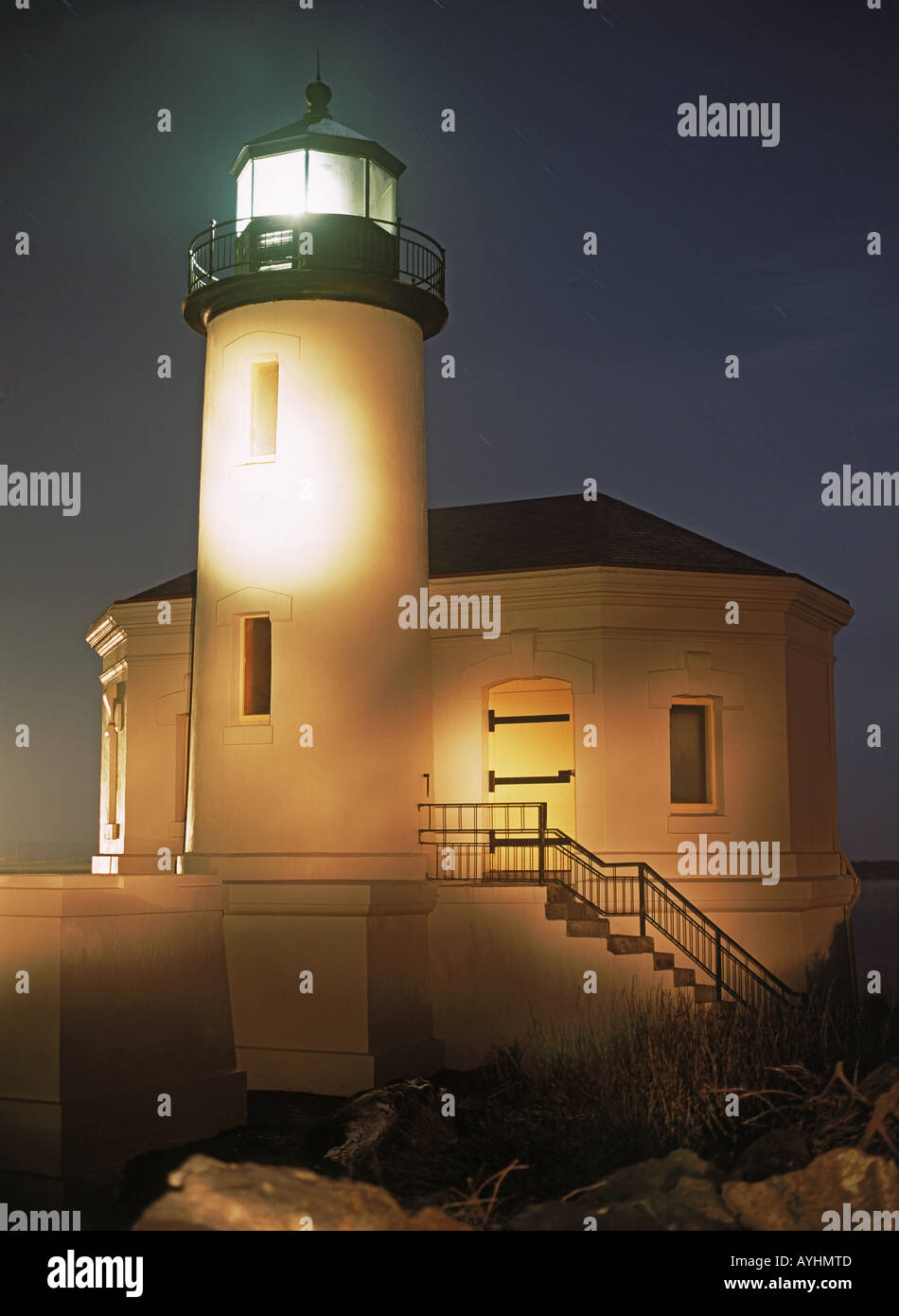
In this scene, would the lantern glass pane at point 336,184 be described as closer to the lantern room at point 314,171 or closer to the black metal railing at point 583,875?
the lantern room at point 314,171

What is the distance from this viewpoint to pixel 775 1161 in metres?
14.1

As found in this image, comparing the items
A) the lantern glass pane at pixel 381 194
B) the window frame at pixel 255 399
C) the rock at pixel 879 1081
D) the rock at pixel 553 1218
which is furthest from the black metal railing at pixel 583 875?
the lantern glass pane at pixel 381 194

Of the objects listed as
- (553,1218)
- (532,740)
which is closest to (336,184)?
(532,740)

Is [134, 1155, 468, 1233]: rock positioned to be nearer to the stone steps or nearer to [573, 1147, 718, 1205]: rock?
[573, 1147, 718, 1205]: rock

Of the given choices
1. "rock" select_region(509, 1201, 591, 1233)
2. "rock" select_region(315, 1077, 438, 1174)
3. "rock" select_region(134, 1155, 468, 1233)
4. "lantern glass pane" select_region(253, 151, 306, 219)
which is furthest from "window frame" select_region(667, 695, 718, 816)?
"rock" select_region(134, 1155, 468, 1233)

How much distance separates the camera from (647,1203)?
43.1ft

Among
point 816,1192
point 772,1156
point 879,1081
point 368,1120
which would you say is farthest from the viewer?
point 368,1120

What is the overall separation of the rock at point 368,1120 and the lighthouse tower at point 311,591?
126 cm

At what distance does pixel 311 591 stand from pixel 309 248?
437 cm

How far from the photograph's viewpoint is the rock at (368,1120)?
15898 millimetres

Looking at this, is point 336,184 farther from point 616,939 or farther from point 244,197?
point 616,939
